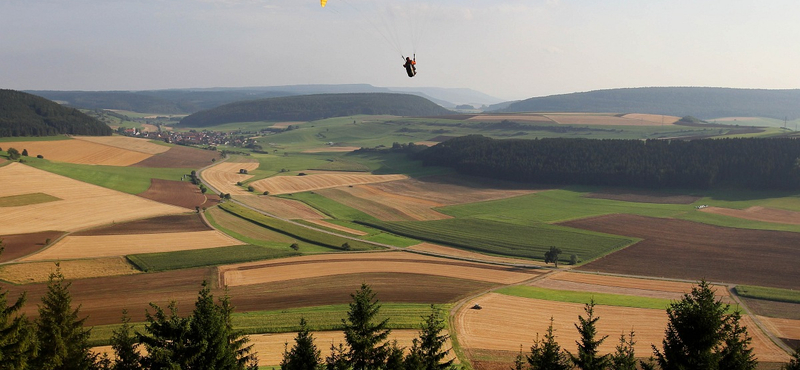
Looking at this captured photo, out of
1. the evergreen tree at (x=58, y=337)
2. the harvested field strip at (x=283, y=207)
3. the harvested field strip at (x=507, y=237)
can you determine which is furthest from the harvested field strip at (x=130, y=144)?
the evergreen tree at (x=58, y=337)

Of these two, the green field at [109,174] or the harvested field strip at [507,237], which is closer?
the harvested field strip at [507,237]

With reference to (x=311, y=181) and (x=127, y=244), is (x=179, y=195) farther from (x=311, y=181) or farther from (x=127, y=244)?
(x=127, y=244)

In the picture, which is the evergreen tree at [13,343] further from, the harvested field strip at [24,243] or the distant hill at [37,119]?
the distant hill at [37,119]

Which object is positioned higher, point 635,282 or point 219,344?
point 219,344

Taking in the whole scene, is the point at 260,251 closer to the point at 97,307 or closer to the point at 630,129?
the point at 97,307

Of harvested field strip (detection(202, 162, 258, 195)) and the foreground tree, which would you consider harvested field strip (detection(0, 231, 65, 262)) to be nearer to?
harvested field strip (detection(202, 162, 258, 195))

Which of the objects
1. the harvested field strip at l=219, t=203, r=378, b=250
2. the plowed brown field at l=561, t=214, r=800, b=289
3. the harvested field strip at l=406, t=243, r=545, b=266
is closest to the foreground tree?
the plowed brown field at l=561, t=214, r=800, b=289

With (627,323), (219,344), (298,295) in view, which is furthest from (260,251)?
(219,344)

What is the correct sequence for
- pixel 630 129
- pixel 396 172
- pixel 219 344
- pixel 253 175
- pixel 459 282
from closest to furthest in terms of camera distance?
1. pixel 219 344
2. pixel 459 282
3. pixel 253 175
4. pixel 396 172
5. pixel 630 129
